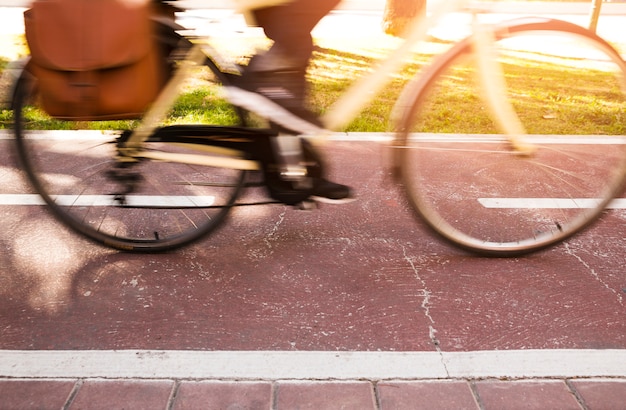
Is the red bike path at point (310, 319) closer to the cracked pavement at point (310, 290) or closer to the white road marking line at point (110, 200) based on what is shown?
the cracked pavement at point (310, 290)

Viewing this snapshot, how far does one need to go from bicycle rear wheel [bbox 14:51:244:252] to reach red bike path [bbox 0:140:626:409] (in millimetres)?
109

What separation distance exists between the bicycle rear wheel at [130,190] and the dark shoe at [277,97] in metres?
0.18

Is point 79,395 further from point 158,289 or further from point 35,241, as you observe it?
point 35,241

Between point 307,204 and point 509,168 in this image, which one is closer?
Answer: point 307,204

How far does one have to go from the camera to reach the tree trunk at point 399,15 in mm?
9195

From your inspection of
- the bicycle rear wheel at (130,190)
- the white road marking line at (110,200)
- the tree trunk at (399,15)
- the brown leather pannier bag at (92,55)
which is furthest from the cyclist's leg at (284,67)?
the tree trunk at (399,15)

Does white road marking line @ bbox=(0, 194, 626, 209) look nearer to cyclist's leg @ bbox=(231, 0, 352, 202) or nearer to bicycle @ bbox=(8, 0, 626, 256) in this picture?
bicycle @ bbox=(8, 0, 626, 256)

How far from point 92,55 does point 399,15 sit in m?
7.83

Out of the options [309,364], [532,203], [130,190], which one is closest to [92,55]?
[130,190]

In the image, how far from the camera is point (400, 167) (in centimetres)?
262

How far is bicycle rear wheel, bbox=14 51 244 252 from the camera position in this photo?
2631 mm

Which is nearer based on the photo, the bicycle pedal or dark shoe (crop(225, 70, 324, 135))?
dark shoe (crop(225, 70, 324, 135))

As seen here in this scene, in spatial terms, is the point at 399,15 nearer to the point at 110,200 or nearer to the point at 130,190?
the point at 110,200

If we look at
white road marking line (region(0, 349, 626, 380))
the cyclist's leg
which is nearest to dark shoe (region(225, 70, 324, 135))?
the cyclist's leg
